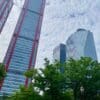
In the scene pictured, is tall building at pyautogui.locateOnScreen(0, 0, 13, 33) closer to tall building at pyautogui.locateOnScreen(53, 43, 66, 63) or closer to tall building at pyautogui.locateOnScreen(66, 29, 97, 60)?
tall building at pyautogui.locateOnScreen(53, 43, 66, 63)

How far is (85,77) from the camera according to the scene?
73.1 feet

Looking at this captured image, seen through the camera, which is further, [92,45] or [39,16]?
[92,45]

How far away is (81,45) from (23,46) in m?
46.3

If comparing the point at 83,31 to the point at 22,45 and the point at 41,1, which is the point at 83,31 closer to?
the point at 41,1

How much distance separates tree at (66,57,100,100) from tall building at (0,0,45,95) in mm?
83360

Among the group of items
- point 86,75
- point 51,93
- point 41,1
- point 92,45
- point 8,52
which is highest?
point 41,1

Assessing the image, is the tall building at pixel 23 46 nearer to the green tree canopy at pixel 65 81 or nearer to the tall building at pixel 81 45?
the tall building at pixel 81 45

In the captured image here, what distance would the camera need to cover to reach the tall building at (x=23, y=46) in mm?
110500

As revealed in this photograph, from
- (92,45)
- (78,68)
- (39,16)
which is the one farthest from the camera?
(92,45)

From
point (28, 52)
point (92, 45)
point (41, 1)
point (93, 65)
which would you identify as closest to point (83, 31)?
point (92, 45)

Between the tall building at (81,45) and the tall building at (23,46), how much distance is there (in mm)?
33112

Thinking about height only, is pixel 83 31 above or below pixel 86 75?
above

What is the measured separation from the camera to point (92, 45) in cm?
16288

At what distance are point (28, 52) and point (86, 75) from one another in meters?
101
